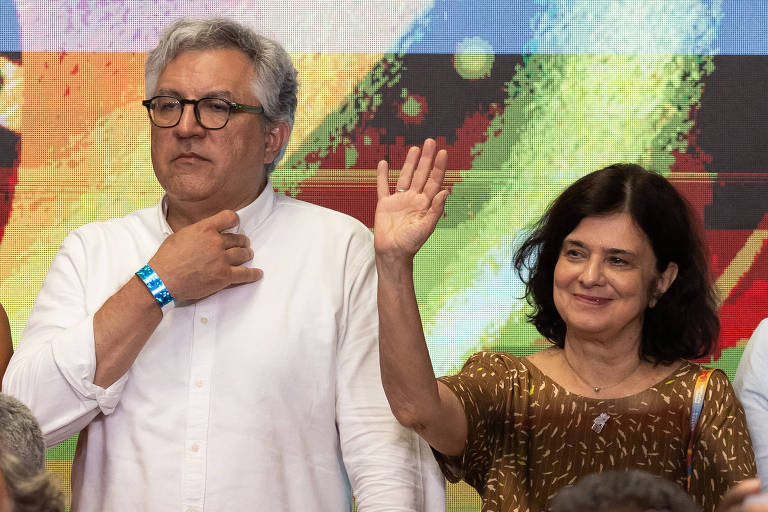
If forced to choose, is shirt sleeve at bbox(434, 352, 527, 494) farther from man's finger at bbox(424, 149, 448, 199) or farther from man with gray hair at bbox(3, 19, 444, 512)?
man's finger at bbox(424, 149, 448, 199)

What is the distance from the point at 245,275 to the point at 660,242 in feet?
3.17

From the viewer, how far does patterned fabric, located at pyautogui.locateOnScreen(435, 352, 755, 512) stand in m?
2.33

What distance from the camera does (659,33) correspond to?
3346 mm

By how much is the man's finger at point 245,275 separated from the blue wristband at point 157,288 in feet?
0.51

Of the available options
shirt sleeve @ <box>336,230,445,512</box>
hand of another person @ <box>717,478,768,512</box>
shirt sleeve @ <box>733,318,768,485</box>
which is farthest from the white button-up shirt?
hand of another person @ <box>717,478,768,512</box>

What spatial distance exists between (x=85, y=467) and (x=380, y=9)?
178 centimetres

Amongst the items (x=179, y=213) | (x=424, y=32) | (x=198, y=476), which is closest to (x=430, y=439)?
(x=198, y=476)

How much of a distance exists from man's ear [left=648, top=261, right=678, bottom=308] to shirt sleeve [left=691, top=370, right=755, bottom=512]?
0.26 metres

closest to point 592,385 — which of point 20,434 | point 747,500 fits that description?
point 747,500

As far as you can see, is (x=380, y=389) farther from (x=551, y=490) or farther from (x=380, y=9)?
(x=380, y=9)

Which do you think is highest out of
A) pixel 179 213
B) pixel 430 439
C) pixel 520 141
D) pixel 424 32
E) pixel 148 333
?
pixel 424 32

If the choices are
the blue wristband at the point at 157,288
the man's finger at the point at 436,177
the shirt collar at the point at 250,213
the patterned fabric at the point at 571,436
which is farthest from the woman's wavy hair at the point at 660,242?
the blue wristband at the point at 157,288

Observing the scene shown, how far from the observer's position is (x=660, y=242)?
2.48m

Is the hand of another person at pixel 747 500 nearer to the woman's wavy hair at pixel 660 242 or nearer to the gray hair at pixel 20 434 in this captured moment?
the woman's wavy hair at pixel 660 242
